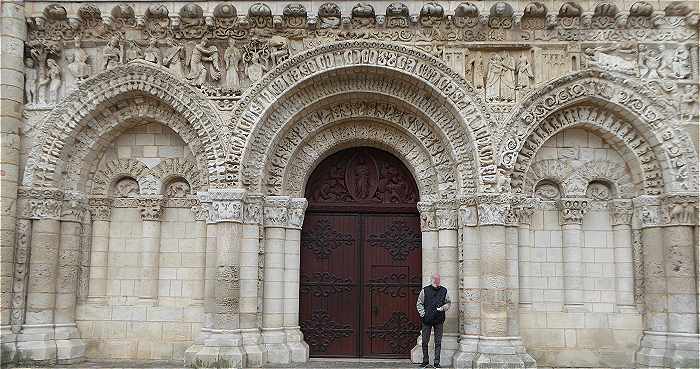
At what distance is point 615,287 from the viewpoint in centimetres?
1128

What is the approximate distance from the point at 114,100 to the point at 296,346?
18.9 ft

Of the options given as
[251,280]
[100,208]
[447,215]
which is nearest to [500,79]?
[447,215]

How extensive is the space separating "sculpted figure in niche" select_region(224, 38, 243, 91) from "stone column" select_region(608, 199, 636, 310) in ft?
24.4

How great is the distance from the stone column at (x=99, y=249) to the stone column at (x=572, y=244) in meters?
8.73

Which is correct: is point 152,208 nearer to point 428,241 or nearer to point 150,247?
point 150,247

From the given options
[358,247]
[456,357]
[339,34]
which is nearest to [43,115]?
[339,34]

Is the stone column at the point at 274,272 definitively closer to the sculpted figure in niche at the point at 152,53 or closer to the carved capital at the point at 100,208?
the carved capital at the point at 100,208

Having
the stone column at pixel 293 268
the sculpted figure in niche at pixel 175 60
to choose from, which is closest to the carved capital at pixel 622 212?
the stone column at pixel 293 268

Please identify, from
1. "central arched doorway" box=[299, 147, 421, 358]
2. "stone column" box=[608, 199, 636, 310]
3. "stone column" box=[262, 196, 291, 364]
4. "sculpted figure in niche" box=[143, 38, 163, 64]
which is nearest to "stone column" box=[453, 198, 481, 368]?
"central arched doorway" box=[299, 147, 421, 358]

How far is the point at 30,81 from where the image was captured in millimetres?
11344

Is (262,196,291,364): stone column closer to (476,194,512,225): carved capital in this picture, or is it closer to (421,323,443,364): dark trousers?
(421,323,443,364): dark trousers

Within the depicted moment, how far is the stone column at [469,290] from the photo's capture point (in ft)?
34.8

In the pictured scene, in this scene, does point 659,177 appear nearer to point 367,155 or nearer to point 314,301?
point 367,155

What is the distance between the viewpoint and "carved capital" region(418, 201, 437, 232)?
11.7 metres
